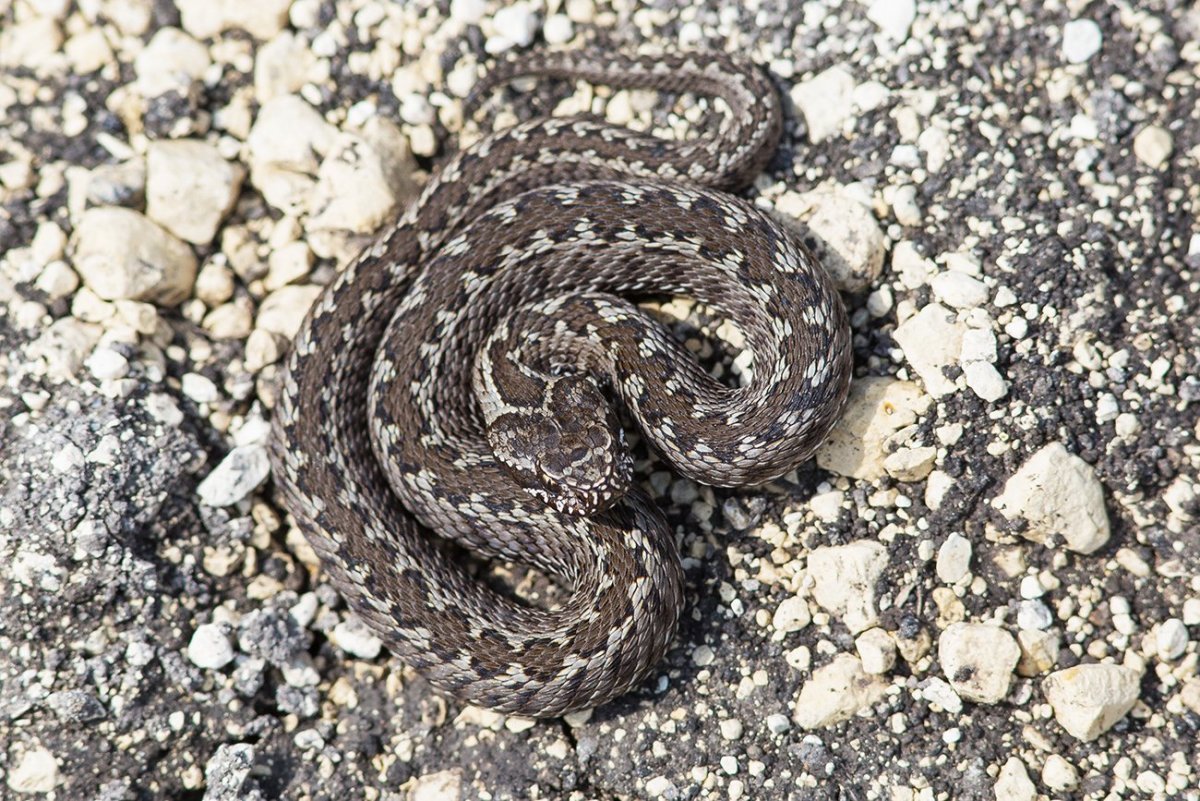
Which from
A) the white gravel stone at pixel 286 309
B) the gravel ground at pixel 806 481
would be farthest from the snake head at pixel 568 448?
the white gravel stone at pixel 286 309

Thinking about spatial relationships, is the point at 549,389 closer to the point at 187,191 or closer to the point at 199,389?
the point at 199,389

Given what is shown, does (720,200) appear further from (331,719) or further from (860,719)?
(331,719)

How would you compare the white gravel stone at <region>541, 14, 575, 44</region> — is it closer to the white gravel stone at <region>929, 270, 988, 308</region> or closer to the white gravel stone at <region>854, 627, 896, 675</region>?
the white gravel stone at <region>929, 270, 988, 308</region>

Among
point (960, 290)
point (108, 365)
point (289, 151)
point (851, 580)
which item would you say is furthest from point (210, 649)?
point (960, 290)

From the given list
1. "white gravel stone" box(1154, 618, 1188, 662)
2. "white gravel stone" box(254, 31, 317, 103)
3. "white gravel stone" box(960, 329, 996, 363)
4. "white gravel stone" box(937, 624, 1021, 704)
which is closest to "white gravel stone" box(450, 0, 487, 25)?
"white gravel stone" box(254, 31, 317, 103)

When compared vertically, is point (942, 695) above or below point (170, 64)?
below

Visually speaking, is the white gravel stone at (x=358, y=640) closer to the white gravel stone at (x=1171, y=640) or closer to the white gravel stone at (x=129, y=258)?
the white gravel stone at (x=129, y=258)

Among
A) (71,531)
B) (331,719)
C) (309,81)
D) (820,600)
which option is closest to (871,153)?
(820,600)
